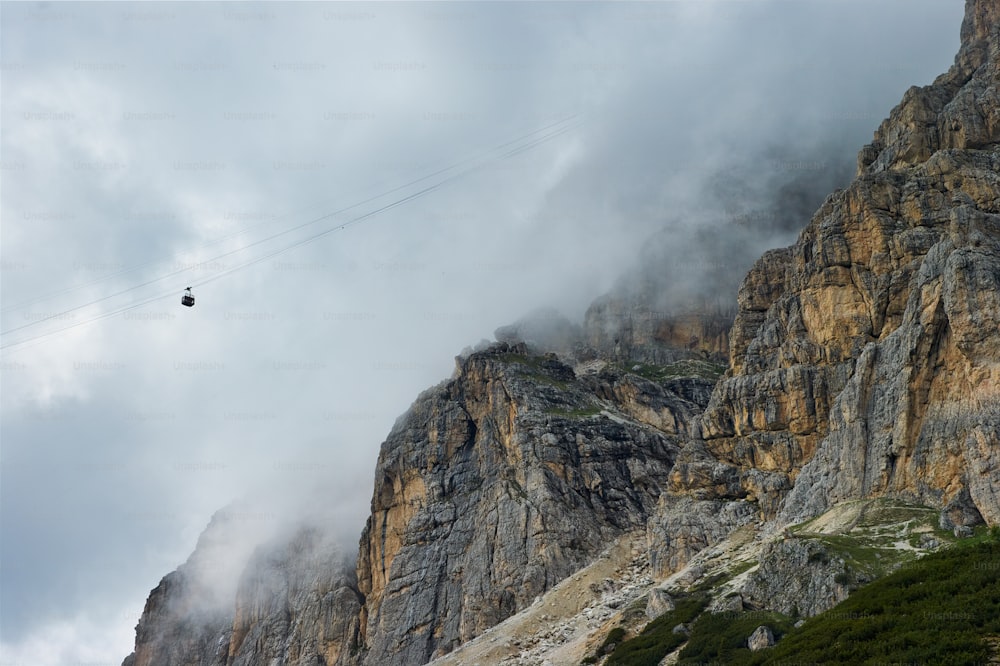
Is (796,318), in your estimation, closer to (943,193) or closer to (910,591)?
(943,193)

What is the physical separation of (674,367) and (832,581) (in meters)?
106

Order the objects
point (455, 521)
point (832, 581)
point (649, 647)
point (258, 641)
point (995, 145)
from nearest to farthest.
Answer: point (832, 581) → point (649, 647) → point (995, 145) → point (455, 521) → point (258, 641)

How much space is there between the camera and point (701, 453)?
325ft

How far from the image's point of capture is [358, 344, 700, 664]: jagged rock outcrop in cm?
11175

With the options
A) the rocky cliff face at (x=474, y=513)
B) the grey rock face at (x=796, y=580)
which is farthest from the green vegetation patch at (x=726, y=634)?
the rocky cliff face at (x=474, y=513)

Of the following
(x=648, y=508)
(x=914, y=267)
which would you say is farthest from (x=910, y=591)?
(x=648, y=508)

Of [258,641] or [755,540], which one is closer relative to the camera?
[755,540]

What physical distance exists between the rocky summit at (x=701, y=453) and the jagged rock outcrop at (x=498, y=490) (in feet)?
1.28

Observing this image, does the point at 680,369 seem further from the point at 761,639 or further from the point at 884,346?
the point at 761,639

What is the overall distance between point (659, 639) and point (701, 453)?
40.8 meters

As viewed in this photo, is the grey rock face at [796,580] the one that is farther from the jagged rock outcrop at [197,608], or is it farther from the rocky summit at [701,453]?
the jagged rock outcrop at [197,608]

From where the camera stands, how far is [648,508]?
387ft

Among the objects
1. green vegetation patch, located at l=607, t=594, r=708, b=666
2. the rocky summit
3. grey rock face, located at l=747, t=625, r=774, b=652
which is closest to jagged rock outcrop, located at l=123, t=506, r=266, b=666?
the rocky summit

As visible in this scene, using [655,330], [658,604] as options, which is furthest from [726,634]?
[655,330]
